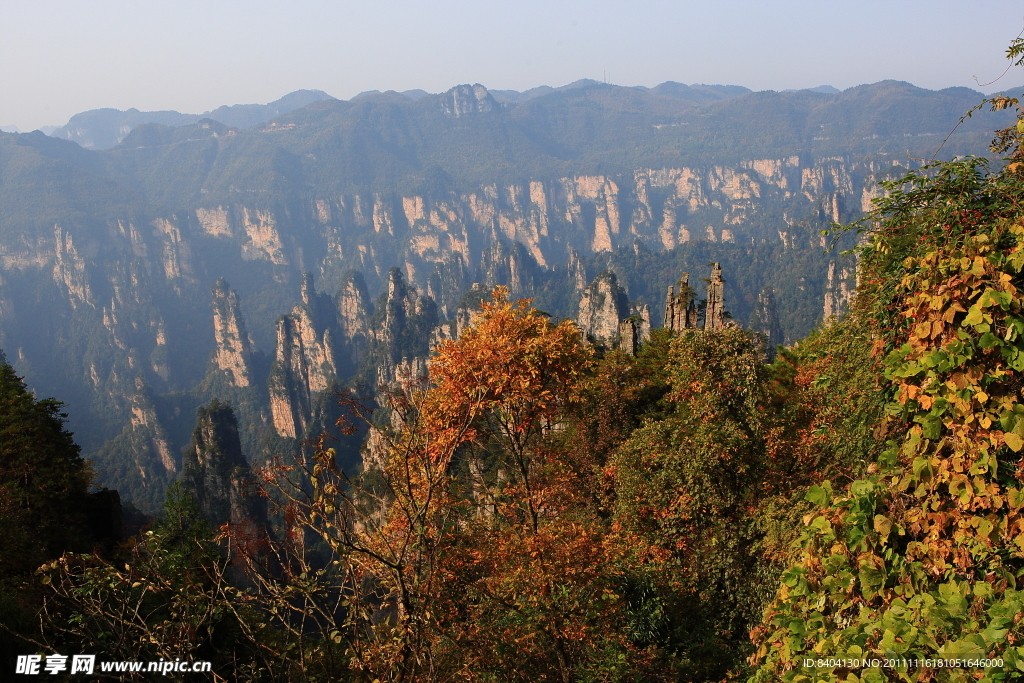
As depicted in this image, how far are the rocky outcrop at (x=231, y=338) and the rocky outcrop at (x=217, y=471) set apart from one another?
80.2 metres

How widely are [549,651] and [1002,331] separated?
8.34 metres

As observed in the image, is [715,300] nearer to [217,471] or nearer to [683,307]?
[683,307]

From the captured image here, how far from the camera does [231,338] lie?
14025cm

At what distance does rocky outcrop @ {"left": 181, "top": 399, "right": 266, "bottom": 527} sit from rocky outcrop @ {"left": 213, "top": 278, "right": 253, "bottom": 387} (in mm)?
80212

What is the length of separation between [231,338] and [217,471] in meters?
90.6

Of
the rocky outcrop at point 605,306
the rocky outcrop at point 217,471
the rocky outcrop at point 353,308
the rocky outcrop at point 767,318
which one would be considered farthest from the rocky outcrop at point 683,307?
the rocky outcrop at point 353,308

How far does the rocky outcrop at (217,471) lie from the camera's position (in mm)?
54719

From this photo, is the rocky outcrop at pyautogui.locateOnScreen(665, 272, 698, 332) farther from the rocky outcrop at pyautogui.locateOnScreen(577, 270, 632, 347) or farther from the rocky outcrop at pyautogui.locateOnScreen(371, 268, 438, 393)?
the rocky outcrop at pyautogui.locateOnScreen(371, 268, 438, 393)

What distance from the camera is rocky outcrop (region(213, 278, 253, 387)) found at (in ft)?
454

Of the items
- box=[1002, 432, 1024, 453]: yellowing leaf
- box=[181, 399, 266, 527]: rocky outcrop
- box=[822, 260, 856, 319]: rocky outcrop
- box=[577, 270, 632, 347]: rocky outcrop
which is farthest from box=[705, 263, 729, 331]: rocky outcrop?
box=[822, 260, 856, 319]: rocky outcrop

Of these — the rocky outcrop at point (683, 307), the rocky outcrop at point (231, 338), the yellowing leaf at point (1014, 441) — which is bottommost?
the rocky outcrop at point (231, 338)

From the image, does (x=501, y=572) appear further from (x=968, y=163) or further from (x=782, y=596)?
(x=968, y=163)

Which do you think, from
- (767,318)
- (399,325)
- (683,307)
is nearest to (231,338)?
(399,325)

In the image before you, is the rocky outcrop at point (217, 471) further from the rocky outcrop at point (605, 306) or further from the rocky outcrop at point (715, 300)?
the rocky outcrop at point (605, 306)
